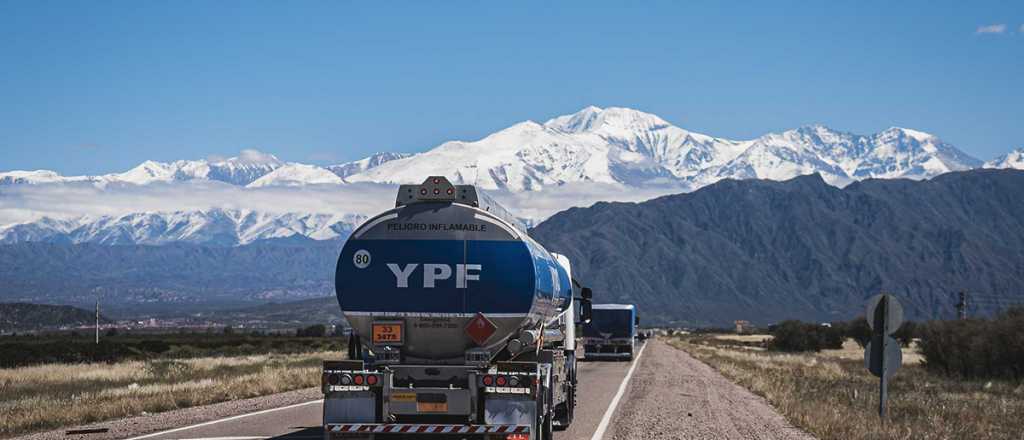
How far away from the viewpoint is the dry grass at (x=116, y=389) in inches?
904

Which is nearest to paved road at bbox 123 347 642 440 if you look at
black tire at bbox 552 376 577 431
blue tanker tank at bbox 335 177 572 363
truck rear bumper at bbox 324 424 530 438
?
black tire at bbox 552 376 577 431

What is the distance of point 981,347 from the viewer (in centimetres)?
4728

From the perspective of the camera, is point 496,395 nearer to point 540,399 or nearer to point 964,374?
point 540,399

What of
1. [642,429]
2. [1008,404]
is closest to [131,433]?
[642,429]

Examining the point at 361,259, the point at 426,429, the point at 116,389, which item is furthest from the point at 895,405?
the point at 116,389

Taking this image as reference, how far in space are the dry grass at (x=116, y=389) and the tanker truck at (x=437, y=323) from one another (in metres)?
6.91

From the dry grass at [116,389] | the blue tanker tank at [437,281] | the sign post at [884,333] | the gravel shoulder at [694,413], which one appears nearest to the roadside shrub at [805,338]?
the dry grass at [116,389]

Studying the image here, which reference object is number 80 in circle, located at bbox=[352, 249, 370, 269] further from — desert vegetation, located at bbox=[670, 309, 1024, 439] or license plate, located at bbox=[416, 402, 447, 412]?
desert vegetation, located at bbox=[670, 309, 1024, 439]

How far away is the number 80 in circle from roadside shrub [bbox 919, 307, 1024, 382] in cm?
3344

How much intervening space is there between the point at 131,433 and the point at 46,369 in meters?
29.1

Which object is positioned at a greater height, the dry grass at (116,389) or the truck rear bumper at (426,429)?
the truck rear bumper at (426,429)

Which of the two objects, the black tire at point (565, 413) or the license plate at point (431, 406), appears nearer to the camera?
the license plate at point (431, 406)

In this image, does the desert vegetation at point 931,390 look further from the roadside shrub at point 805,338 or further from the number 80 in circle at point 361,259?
the roadside shrub at point 805,338

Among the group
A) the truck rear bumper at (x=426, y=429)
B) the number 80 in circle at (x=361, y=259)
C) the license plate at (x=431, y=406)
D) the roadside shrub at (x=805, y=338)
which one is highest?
the number 80 in circle at (x=361, y=259)
